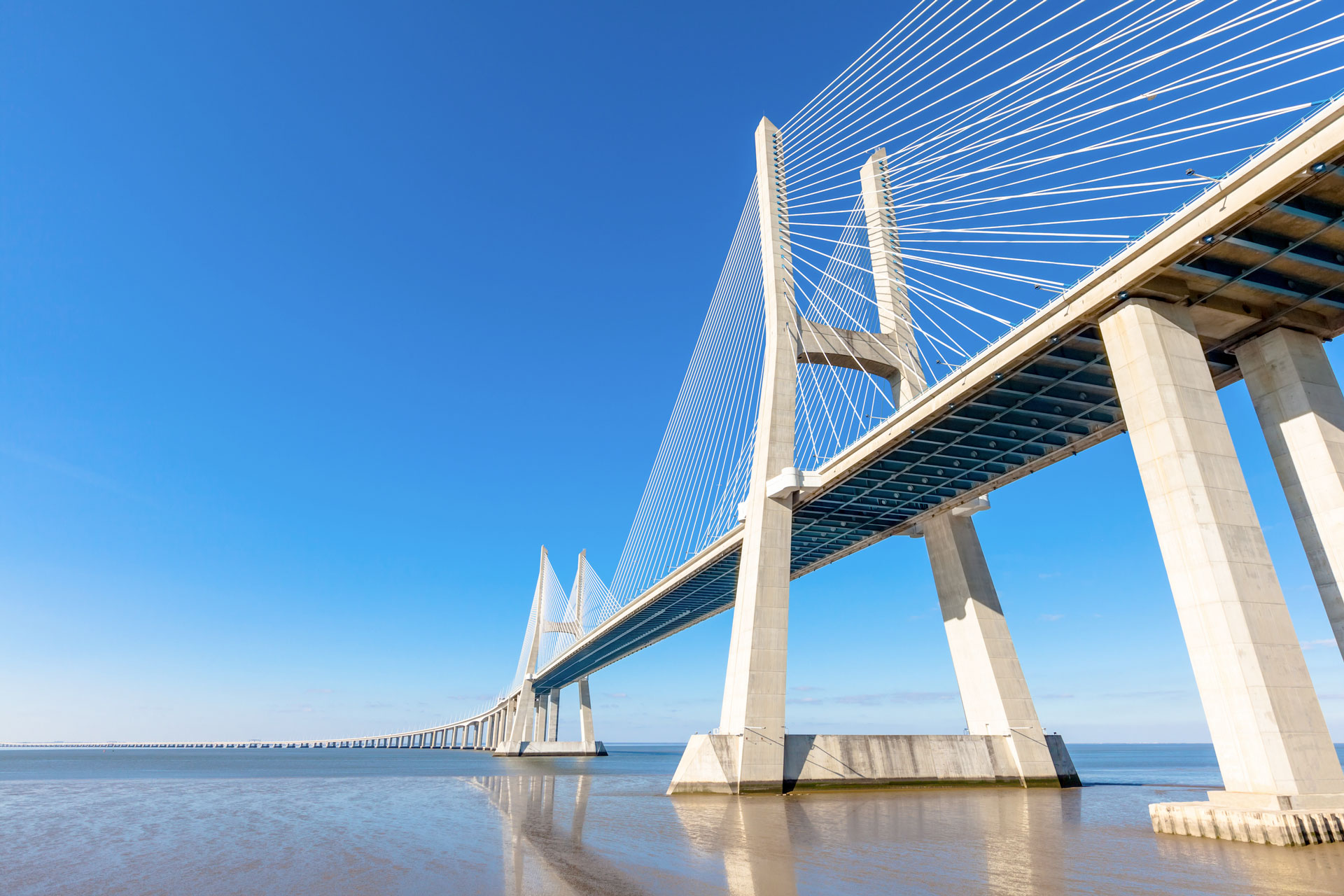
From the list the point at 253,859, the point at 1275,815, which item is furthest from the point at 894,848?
the point at 253,859

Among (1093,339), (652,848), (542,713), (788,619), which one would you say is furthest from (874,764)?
(542,713)

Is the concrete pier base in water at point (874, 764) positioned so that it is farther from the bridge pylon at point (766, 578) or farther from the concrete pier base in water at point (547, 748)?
the concrete pier base in water at point (547, 748)

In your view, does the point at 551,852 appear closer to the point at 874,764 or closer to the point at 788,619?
the point at 788,619

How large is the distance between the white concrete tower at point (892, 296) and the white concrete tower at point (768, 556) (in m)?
3.93

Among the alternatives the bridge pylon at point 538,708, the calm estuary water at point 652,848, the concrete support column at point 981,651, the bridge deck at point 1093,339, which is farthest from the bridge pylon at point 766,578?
the bridge pylon at point 538,708

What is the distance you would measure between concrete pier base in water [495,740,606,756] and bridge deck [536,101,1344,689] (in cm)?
7127

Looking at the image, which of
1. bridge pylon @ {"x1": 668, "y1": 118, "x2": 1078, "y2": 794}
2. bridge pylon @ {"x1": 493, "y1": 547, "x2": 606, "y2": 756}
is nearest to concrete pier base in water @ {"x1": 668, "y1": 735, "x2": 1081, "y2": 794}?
bridge pylon @ {"x1": 668, "y1": 118, "x2": 1078, "y2": 794}

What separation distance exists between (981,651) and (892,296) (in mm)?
14981

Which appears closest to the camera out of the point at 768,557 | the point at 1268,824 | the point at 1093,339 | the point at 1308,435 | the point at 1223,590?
the point at 1268,824

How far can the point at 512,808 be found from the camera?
79.6 feet

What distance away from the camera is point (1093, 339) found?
2005 cm

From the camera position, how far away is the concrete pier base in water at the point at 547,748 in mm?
97875

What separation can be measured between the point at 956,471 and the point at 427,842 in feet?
73.8

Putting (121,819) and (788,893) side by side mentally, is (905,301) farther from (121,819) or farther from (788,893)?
(121,819)
